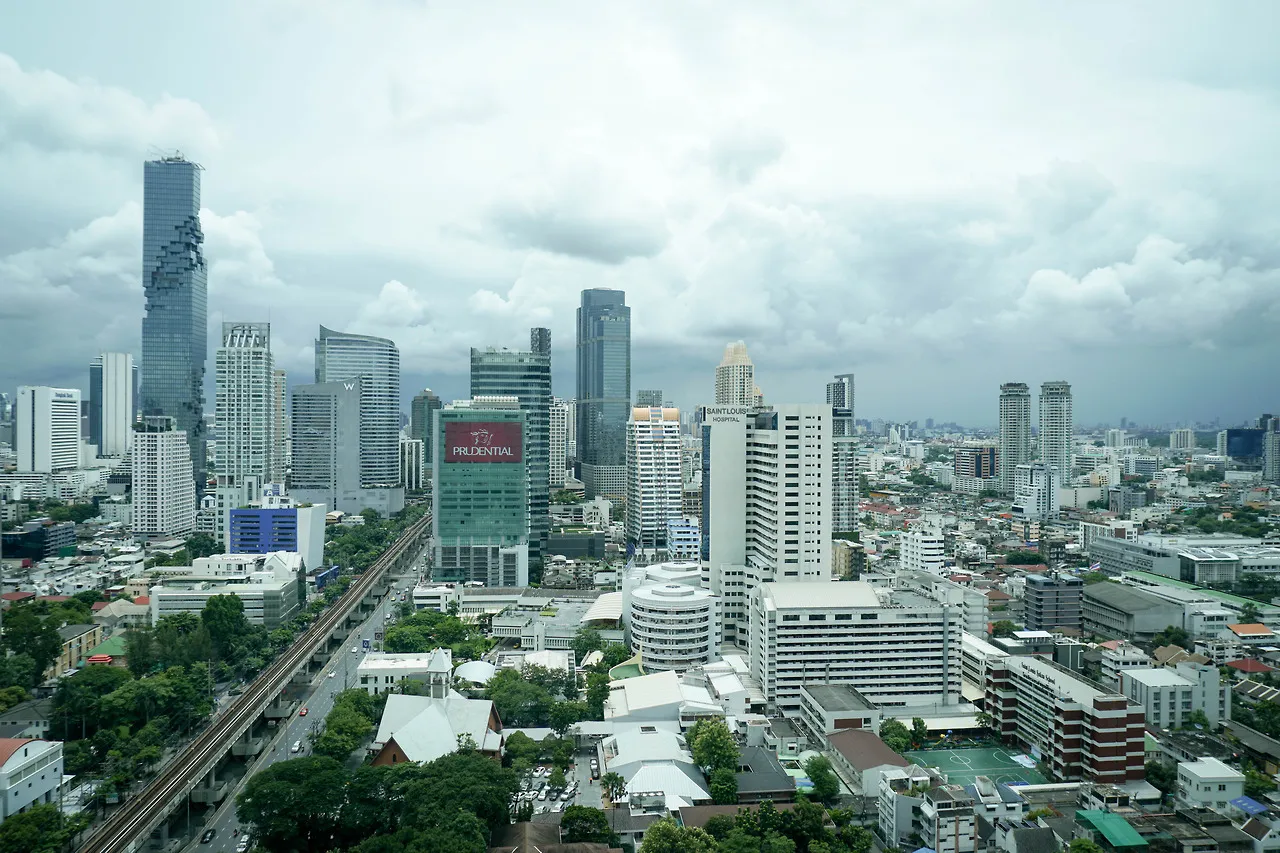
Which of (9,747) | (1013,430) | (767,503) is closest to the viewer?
(9,747)

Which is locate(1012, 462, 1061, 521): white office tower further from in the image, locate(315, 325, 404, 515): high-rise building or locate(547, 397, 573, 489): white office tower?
locate(315, 325, 404, 515): high-rise building

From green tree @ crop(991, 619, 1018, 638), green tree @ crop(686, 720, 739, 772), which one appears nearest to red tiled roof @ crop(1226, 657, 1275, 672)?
green tree @ crop(991, 619, 1018, 638)

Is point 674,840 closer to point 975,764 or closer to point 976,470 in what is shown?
point 975,764

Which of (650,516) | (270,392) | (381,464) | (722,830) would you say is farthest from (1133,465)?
(722,830)

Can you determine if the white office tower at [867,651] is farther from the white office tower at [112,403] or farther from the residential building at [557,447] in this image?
the white office tower at [112,403]

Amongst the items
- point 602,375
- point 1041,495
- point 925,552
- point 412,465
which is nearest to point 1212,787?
point 925,552
